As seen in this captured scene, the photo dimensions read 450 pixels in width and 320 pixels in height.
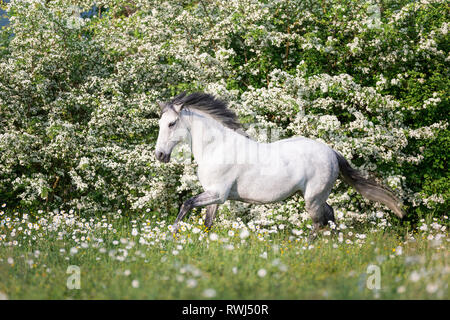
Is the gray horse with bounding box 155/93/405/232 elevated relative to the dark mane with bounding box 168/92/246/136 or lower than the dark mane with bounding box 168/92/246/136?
lower

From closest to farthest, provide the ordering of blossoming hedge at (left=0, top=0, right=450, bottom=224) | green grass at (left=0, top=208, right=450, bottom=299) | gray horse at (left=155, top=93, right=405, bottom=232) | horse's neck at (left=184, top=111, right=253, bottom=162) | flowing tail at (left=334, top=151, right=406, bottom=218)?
green grass at (left=0, top=208, right=450, bottom=299)
gray horse at (left=155, top=93, right=405, bottom=232)
horse's neck at (left=184, top=111, right=253, bottom=162)
flowing tail at (left=334, top=151, right=406, bottom=218)
blossoming hedge at (left=0, top=0, right=450, bottom=224)

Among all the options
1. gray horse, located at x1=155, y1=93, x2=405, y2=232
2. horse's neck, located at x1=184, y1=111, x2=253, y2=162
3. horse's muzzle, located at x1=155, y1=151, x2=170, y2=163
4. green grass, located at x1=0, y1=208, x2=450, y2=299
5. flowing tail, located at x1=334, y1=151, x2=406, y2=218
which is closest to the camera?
green grass, located at x1=0, y1=208, x2=450, y2=299

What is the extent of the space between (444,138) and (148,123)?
735 centimetres

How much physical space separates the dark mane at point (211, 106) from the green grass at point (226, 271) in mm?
1743

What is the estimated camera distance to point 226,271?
14.5 feet

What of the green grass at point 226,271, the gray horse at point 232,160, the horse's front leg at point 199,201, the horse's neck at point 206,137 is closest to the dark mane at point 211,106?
the gray horse at point 232,160

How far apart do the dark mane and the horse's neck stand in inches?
4.2

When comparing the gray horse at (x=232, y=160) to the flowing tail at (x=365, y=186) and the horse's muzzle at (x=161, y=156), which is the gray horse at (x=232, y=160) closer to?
the horse's muzzle at (x=161, y=156)

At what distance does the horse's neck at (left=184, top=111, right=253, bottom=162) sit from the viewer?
617 centimetres

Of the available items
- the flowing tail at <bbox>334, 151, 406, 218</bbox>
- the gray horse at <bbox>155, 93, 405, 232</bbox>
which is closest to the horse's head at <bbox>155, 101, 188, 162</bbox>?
the gray horse at <bbox>155, 93, 405, 232</bbox>

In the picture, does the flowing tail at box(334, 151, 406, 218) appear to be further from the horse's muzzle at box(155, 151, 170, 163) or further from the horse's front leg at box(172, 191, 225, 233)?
the horse's muzzle at box(155, 151, 170, 163)

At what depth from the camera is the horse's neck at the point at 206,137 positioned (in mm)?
6172

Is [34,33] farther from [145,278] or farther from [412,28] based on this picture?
[412,28]
